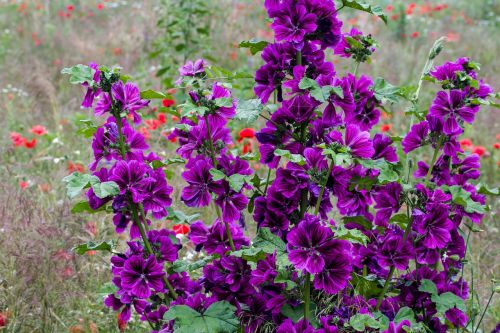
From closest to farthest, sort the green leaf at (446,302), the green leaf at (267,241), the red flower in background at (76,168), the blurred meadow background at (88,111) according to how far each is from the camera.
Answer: the green leaf at (267,241) → the green leaf at (446,302) → the blurred meadow background at (88,111) → the red flower in background at (76,168)

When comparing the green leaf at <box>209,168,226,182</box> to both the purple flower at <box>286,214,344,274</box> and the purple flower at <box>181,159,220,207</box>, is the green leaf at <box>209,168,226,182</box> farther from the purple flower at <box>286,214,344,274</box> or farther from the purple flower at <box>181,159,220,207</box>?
the purple flower at <box>286,214,344,274</box>

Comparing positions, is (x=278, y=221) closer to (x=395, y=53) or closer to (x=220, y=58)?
(x=220, y=58)

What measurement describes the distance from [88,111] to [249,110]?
9.73ft

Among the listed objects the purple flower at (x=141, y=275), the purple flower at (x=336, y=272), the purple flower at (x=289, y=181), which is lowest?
the purple flower at (x=141, y=275)

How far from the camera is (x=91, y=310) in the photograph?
96.1 inches

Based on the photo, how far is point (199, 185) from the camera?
5.40 ft

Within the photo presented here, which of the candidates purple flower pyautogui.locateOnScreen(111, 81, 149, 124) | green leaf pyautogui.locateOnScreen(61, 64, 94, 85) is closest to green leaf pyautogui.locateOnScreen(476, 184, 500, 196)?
purple flower pyautogui.locateOnScreen(111, 81, 149, 124)

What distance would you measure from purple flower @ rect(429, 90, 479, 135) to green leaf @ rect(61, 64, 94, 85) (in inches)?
34.8

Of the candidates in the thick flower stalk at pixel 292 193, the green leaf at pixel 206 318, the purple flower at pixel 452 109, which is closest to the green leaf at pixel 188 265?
the thick flower stalk at pixel 292 193

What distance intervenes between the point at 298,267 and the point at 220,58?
452 centimetres

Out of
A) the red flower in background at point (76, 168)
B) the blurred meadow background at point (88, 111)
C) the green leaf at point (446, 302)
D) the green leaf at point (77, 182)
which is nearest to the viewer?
the green leaf at point (77, 182)

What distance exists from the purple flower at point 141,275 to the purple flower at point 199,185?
0.18 meters

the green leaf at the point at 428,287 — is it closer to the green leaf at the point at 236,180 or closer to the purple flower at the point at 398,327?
the purple flower at the point at 398,327

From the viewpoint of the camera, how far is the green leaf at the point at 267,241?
1497mm
